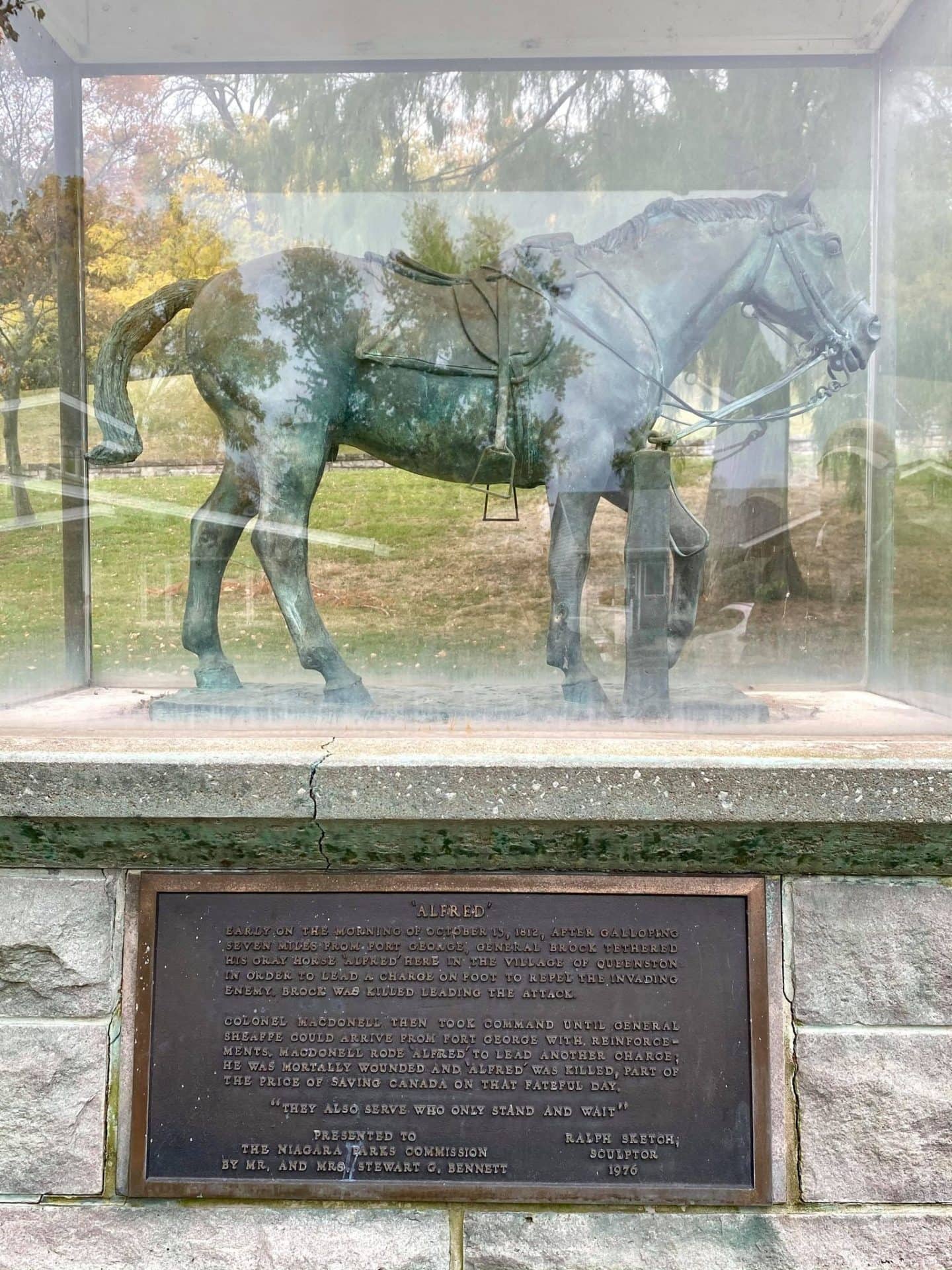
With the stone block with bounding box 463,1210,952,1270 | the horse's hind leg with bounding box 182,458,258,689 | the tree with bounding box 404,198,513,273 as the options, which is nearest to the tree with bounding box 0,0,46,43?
the tree with bounding box 404,198,513,273

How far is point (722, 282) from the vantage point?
2.82 meters

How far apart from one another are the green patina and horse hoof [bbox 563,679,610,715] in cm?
47

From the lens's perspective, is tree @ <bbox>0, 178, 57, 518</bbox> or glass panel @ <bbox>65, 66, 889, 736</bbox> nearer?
glass panel @ <bbox>65, 66, 889, 736</bbox>

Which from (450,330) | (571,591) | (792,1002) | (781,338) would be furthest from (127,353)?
(792,1002)

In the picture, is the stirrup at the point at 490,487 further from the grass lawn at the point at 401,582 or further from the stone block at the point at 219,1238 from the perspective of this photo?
the stone block at the point at 219,1238

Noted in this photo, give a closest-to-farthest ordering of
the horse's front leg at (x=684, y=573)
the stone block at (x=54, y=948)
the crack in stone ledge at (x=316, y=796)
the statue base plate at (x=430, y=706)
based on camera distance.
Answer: the crack in stone ledge at (x=316, y=796), the stone block at (x=54, y=948), the statue base plate at (x=430, y=706), the horse's front leg at (x=684, y=573)

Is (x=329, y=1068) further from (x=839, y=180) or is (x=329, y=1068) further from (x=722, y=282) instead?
(x=839, y=180)

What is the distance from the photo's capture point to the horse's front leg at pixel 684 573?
280 cm

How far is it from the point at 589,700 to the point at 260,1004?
3.92 ft

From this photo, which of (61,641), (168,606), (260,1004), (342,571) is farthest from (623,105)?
(260,1004)

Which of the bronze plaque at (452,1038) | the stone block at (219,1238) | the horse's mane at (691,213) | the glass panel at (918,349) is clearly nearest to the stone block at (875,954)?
the bronze plaque at (452,1038)

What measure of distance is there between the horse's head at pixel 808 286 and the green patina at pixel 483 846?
4.83 feet

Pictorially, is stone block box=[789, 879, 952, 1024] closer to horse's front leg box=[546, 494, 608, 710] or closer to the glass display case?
the glass display case

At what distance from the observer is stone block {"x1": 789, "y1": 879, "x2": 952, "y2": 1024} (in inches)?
93.6
